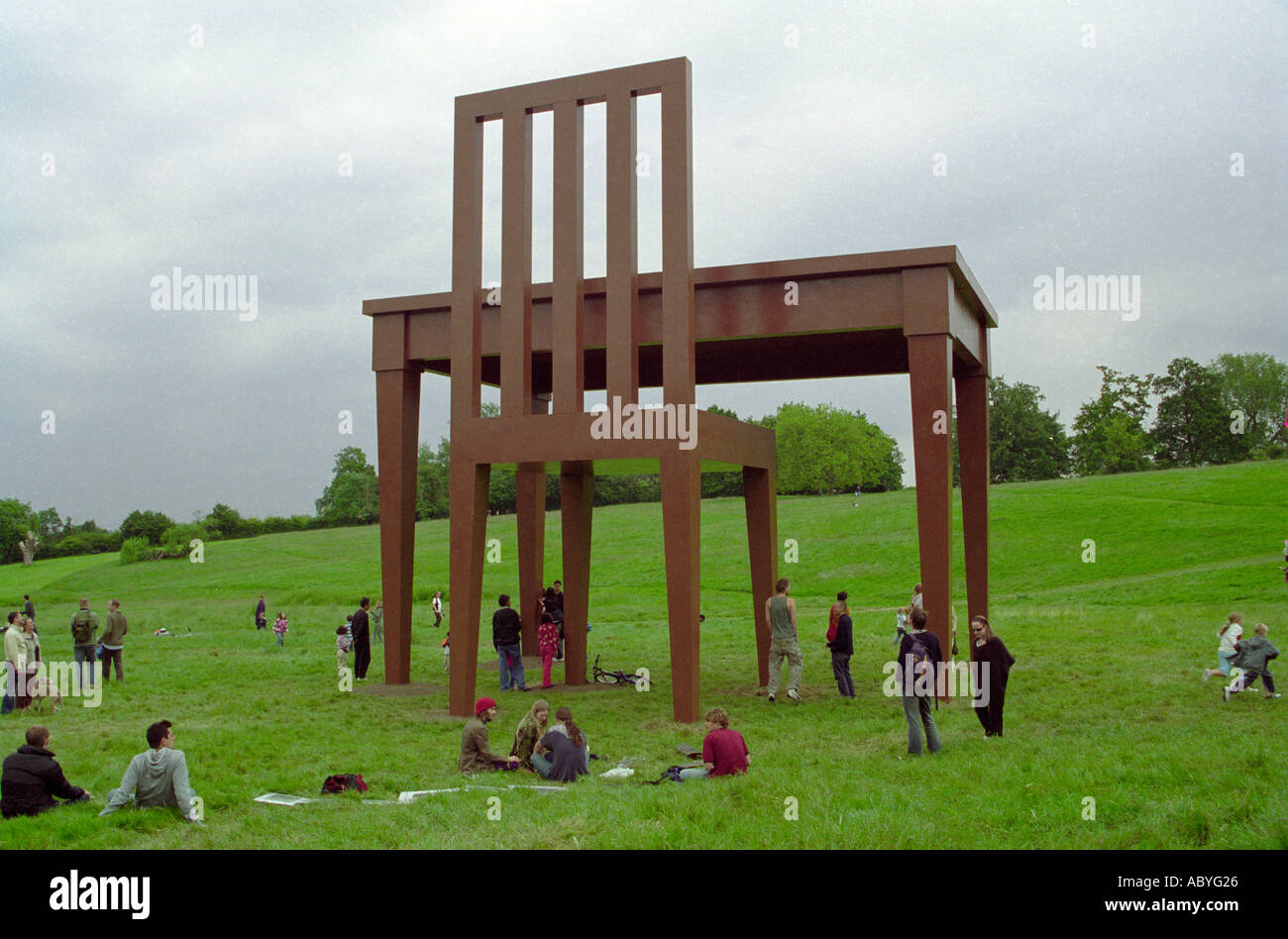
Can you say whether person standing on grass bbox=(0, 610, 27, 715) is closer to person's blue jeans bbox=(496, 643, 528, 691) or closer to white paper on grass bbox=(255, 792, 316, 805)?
person's blue jeans bbox=(496, 643, 528, 691)

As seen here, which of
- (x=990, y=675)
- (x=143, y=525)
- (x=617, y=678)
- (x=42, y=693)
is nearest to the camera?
(x=990, y=675)

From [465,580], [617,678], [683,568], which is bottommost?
[617,678]

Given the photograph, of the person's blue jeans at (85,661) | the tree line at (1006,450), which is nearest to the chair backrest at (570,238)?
the person's blue jeans at (85,661)

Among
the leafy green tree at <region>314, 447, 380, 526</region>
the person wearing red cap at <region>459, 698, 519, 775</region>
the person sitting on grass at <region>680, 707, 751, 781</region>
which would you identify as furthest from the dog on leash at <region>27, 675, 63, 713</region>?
the leafy green tree at <region>314, 447, 380, 526</region>

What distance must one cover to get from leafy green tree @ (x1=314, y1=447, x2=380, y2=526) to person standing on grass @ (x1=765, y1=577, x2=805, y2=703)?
7674 centimetres

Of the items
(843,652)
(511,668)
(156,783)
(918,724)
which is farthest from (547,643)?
(156,783)

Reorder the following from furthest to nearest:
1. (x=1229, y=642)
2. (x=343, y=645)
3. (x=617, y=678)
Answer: (x=343, y=645) < (x=617, y=678) < (x=1229, y=642)

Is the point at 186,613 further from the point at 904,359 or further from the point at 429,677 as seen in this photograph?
the point at 904,359

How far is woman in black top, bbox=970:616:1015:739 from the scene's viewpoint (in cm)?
1268

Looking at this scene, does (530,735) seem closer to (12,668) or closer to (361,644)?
(12,668)

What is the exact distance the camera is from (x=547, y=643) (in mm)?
20453

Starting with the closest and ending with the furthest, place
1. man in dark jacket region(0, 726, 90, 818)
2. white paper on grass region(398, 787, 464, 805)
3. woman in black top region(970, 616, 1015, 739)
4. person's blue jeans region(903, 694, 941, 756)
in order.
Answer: man in dark jacket region(0, 726, 90, 818), white paper on grass region(398, 787, 464, 805), person's blue jeans region(903, 694, 941, 756), woman in black top region(970, 616, 1015, 739)

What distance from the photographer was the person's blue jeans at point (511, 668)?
19.4 metres

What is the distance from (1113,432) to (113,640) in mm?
84330
